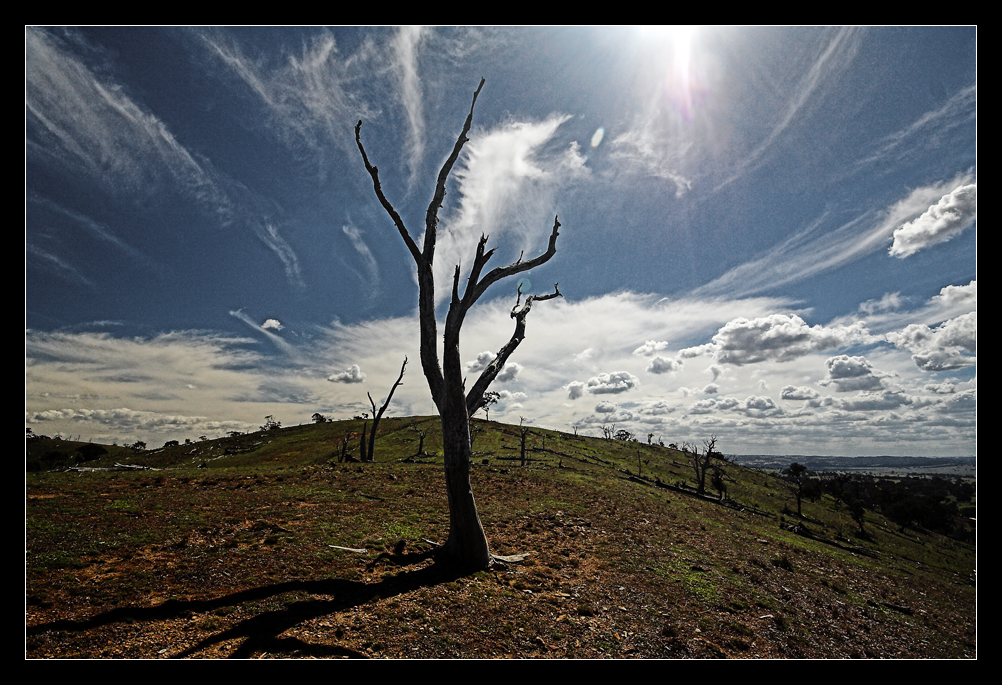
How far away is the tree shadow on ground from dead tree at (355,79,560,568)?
0.98m

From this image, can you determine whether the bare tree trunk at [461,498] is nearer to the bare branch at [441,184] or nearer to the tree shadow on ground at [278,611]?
the tree shadow on ground at [278,611]

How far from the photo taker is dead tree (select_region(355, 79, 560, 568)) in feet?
33.5

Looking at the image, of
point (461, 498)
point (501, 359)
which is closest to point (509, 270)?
point (501, 359)

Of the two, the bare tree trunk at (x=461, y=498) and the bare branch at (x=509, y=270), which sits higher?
the bare branch at (x=509, y=270)

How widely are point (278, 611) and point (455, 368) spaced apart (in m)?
5.89

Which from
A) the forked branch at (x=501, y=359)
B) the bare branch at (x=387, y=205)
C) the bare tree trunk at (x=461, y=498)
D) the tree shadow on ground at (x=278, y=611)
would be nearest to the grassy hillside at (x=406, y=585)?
the tree shadow on ground at (x=278, y=611)

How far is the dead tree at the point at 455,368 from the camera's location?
1020cm

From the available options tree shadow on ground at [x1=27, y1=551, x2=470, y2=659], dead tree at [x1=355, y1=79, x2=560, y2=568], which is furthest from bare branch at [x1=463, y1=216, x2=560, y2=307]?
tree shadow on ground at [x1=27, y1=551, x2=470, y2=659]

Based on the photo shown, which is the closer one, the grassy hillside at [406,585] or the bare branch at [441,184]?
the grassy hillside at [406,585]

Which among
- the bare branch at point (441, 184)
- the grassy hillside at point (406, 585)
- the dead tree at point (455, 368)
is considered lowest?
the grassy hillside at point (406, 585)

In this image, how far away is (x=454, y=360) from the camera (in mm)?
10500

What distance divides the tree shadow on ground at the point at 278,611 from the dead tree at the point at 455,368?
3.20 ft
